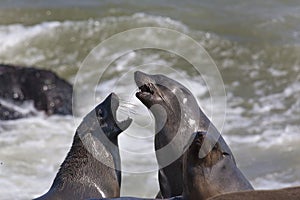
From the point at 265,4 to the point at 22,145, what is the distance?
26.6 ft

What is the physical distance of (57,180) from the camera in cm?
644

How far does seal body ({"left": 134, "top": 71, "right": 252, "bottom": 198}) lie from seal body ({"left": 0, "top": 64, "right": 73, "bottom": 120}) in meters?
6.08

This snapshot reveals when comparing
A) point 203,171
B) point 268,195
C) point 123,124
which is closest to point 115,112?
point 123,124

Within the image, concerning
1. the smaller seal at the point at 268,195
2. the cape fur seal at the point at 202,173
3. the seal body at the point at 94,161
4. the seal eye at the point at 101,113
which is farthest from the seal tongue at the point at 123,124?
the smaller seal at the point at 268,195

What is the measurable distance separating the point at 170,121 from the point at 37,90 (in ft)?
21.1

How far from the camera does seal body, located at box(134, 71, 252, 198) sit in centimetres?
633

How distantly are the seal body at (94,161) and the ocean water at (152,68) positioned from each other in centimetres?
94

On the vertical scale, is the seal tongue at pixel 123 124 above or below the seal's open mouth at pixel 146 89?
below

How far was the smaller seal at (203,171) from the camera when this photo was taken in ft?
17.0

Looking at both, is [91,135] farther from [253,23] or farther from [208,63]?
[253,23]

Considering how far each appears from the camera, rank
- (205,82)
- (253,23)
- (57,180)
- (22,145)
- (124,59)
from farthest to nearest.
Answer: (253,23) → (124,59) → (205,82) → (22,145) → (57,180)

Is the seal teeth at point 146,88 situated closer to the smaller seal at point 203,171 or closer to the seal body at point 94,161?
the seal body at point 94,161

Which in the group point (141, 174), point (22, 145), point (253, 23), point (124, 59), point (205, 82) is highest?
point (253, 23)

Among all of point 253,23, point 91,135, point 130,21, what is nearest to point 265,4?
point 253,23
